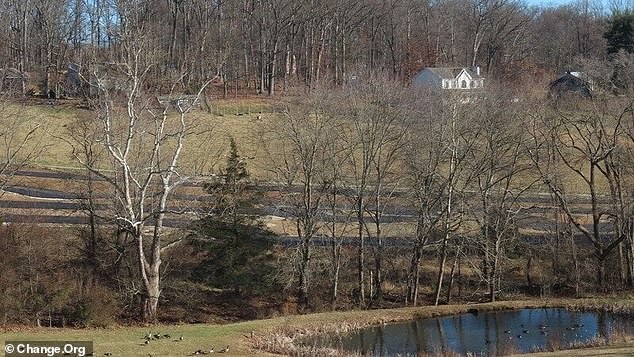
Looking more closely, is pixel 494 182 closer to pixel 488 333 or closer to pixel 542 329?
pixel 542 329

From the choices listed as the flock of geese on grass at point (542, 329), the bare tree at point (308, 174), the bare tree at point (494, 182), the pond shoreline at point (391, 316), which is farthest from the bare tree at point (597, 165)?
the bare tree at point (308, 174)

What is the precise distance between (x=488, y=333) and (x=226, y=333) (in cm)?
1034

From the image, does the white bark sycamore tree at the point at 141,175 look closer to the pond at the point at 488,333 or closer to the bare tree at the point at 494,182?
the pond at the point at 488,333

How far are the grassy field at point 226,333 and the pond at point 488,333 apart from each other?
1.95 ft

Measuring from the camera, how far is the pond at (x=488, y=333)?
23219 mm

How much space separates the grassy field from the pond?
23.3 inches

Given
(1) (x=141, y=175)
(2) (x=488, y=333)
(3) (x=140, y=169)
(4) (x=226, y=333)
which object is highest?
(3) (x=140, y=169)

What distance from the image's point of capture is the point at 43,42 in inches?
2800

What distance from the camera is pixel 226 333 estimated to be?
20484 mm

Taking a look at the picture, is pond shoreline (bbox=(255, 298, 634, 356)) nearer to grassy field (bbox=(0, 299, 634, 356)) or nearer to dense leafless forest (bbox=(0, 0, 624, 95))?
grassy field (bbox=(0, 299, 634, 356))

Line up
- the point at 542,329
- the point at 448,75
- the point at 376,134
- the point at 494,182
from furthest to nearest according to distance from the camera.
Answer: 1. the point at 448,75
2. the point at 494,182
3. the point at 376,134
4. the point at 542,329

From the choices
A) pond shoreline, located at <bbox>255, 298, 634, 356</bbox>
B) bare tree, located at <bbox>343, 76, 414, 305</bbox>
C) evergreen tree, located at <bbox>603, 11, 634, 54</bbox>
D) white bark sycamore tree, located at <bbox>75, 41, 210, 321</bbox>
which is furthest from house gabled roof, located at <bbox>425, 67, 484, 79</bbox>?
white bark sycamore tree, located at <bbox>75, 41, 210, 321</bbox>

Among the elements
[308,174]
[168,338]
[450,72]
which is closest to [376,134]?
[308,174]

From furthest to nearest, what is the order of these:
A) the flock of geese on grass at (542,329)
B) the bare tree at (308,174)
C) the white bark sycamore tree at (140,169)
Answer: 1. the bare tree at (308,174)
2. the flock of geese on grass at (542,329)
3. the white bark sycamore tree at (140,169)
